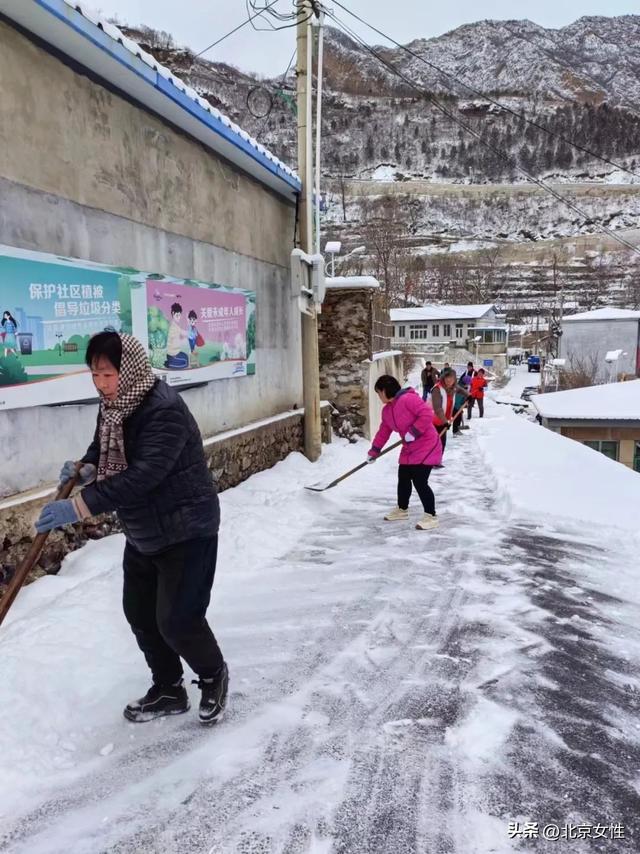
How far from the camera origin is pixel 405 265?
6725 cm

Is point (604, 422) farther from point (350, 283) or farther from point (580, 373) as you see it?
point (580, 373)

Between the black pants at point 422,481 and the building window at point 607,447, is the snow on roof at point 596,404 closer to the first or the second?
the building window at point 607,447

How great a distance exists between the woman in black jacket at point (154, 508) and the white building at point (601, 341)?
Result: 45.6 metres

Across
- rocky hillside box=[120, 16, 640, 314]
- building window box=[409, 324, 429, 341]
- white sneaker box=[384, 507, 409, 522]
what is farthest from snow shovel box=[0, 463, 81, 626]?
rocky hillside box=[120, 16, 640, 314]

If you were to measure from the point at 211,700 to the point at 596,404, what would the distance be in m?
21.5

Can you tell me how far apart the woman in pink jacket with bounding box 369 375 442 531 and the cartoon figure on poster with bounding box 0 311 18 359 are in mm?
3124

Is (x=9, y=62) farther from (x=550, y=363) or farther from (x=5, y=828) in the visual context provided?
(x=550, y=363)

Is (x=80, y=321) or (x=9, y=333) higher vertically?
(x=80, y=321)

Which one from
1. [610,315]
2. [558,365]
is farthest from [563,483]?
[610,315]

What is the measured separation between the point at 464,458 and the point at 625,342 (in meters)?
41.7

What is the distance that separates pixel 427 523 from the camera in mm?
5699

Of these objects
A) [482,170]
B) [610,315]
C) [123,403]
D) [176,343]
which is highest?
[482,170]

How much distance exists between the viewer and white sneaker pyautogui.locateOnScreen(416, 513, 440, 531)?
18.6ft

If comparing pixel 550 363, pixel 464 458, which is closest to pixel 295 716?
pixel 464 458
